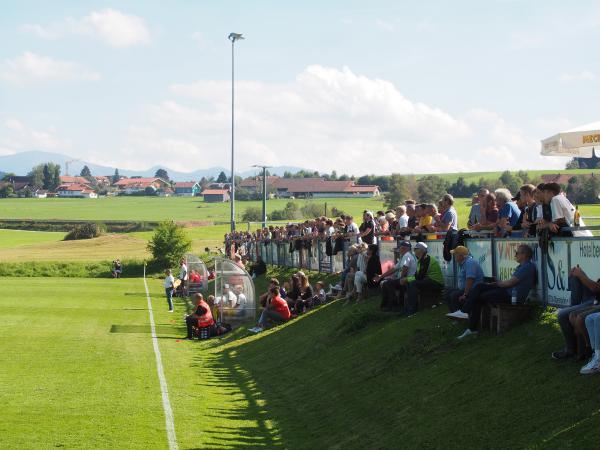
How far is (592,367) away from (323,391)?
6.32 meters

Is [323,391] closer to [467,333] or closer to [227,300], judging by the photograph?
[467,333]

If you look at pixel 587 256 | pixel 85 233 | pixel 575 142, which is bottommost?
pixel 85 233

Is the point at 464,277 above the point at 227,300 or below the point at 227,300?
above

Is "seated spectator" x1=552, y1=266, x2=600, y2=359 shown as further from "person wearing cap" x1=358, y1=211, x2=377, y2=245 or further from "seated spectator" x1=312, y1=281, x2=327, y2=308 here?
"seated spectator" x1=312, y1=281, x2=327, y2=308

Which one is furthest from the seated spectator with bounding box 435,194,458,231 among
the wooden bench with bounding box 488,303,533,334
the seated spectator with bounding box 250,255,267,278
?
the seated spectator with bounding box 250,255,267,278

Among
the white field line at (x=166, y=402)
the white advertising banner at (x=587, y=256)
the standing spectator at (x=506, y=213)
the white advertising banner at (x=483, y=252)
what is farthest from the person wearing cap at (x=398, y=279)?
the white advertising banner at (x=587, y=256)

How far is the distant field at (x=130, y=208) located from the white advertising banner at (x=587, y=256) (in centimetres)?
11039

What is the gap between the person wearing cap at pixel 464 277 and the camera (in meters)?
14.8

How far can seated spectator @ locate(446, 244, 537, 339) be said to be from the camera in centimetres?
1337

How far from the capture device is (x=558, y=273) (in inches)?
500

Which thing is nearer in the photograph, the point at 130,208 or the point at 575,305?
the point at 575,305

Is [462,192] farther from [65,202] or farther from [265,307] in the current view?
[65,202]

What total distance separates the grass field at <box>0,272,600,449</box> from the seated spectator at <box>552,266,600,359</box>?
253 mm

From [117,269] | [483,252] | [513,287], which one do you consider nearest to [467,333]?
[513,287]
